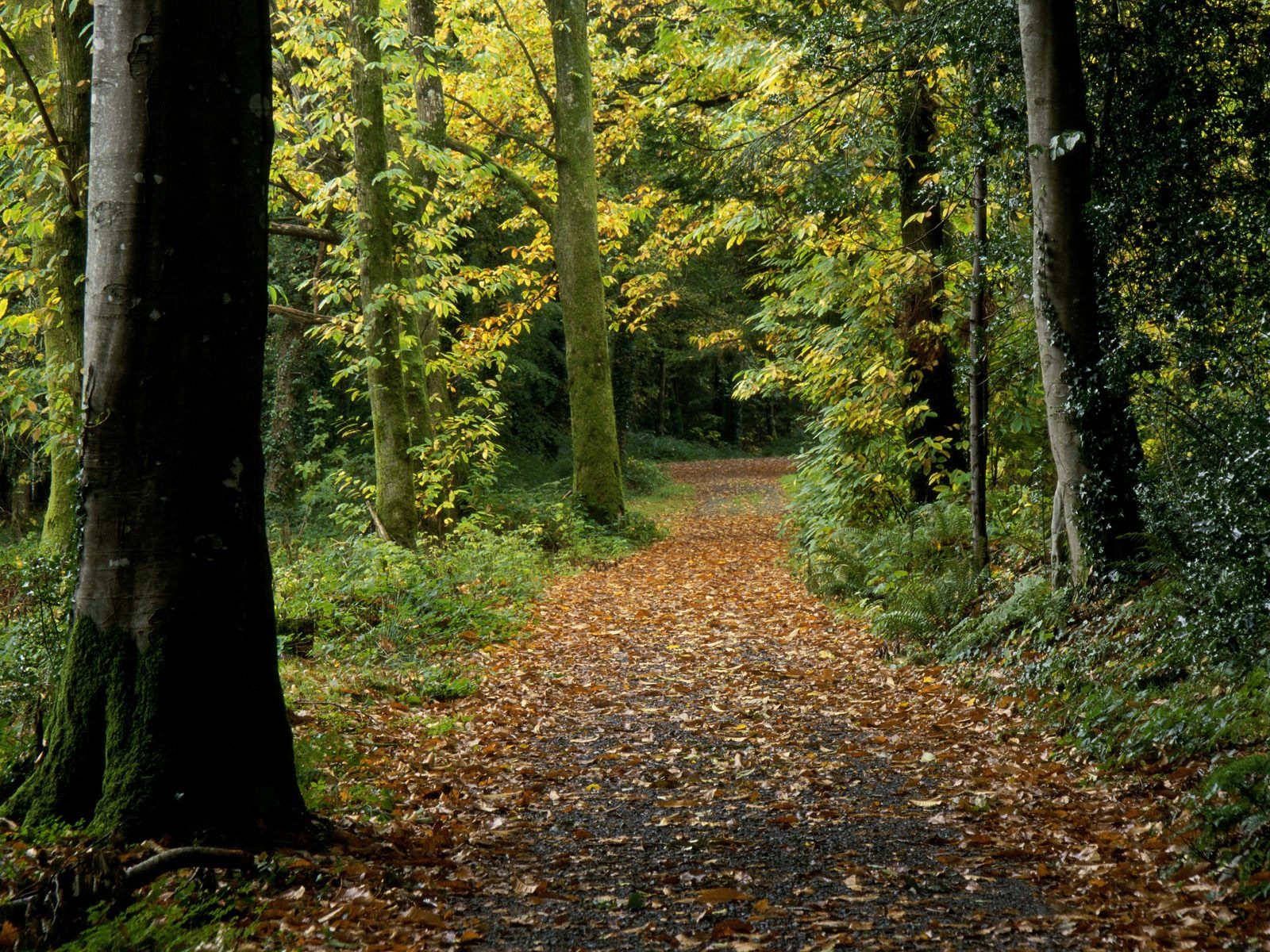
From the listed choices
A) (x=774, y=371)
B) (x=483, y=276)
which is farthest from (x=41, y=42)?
(x=774, y=371)

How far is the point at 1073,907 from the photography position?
12.3 feet

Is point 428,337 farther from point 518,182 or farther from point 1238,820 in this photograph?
point 1238,820

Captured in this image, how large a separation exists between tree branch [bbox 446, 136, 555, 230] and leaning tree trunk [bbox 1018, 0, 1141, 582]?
11651 mm

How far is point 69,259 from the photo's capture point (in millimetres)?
8062

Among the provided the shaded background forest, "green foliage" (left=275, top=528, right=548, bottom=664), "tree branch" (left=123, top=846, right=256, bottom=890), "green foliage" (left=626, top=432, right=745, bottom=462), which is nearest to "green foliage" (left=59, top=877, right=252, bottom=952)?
"tree branch" (left=123, top=846, right=256, bottom=890)

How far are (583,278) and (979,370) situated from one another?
30.7 ft

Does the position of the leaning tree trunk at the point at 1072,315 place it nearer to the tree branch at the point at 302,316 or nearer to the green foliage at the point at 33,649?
the green foliage at the point at 33,649

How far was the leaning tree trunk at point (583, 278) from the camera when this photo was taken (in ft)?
55.9

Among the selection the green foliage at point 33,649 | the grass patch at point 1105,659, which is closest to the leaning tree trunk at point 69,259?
the green foliage at point 33,649

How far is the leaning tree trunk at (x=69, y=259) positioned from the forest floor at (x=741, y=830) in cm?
362

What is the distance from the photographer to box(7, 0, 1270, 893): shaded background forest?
19.5ft

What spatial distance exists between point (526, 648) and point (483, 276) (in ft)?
27.6

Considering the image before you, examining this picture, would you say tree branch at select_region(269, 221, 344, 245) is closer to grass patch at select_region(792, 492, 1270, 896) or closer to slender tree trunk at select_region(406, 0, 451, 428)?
slender tree trunk at select_region(406, 0, 451, 428)

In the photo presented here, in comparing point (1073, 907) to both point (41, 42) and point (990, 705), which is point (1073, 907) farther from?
point (41, 42)
